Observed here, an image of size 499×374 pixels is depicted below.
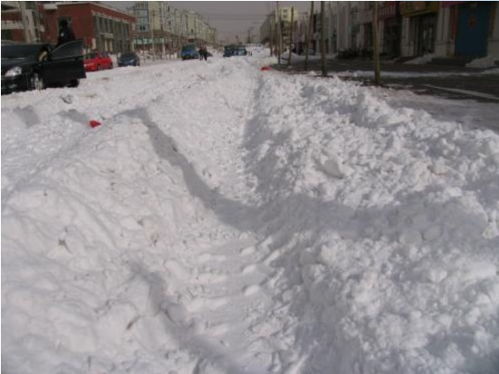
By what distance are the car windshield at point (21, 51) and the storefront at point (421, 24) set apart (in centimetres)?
2527

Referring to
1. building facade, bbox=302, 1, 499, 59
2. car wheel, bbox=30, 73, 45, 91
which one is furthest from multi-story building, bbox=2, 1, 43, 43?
car wheel, bbox=30, 73, 45, 91

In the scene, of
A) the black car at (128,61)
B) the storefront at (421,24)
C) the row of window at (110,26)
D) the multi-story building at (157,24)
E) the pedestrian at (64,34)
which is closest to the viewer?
the pedestrian at (64,34)

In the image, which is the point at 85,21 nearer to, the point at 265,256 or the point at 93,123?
the point at 93,123

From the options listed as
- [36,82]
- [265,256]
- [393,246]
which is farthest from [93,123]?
[393,246]

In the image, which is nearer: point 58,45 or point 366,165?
point 366,165

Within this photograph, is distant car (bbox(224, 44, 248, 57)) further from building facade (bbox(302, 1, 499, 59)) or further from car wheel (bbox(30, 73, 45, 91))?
car wheel (bbox(30, 73, 45, 91))

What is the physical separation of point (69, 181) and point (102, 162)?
897 mm

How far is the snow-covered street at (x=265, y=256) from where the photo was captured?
3.21 metres

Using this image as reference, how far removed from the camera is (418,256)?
12.3ft

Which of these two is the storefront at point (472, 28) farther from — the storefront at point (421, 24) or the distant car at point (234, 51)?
the distant car at point (234, 51)

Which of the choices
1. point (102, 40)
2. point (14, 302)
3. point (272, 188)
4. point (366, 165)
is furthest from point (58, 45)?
point (102, 40)

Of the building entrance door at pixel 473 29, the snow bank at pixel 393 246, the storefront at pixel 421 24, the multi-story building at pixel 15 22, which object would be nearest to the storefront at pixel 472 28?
the building entrance door at pixel 473 29

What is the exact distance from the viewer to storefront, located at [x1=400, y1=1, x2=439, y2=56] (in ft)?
105

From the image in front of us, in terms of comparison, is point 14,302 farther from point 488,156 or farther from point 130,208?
point 488,156
